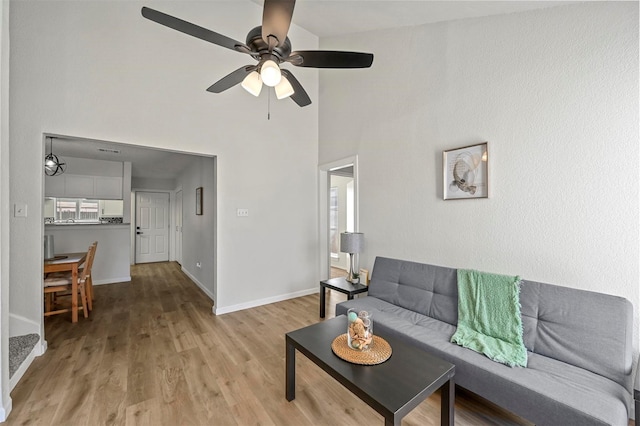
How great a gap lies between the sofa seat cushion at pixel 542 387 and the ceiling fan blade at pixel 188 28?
2408 millimetres

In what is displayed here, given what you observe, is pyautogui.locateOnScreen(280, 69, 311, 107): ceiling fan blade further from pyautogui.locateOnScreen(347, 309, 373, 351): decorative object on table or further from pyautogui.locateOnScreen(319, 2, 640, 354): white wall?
pyautogui.locateOnScreen(347, 309, 373, 351): decorative object on table

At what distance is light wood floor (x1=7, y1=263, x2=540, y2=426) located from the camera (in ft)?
5.44

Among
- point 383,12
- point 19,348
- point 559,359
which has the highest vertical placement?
point 383,12

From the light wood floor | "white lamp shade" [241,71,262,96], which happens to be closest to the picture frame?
the light wood floor

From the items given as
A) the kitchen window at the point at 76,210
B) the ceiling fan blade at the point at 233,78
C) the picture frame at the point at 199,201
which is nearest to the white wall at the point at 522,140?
the ceiling fan blade at the point at 233,78

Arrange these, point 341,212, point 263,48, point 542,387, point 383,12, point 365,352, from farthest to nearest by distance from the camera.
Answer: point 341,212 → point 383,12 → point 263,48 → point 365,352 → point 542,387

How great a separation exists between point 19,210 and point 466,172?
4.03 m

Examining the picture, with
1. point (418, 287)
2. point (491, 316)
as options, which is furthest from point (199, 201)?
point (491, 316)

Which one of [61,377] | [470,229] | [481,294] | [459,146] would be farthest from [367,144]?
[61,377]

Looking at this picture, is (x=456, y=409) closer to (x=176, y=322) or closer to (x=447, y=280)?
(x=447, y=280)

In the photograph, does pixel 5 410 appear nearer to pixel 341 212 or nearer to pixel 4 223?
pixel 4 223

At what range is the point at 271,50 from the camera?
1659mm

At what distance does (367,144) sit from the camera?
133 inches

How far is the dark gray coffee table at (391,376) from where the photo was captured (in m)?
1.21
